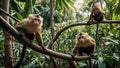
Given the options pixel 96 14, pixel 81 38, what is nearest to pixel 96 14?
pixel 96 14

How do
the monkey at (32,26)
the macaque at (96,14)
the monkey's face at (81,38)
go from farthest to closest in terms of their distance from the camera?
the macaque at (96,14)
the monkey's face at (81,38)
the monkey at (32,26)

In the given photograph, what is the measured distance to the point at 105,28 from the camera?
29.7ft

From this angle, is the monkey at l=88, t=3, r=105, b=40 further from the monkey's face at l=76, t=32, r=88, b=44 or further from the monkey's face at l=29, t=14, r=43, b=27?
→ the monkey's face at l=29, t=14, r=43, b=27

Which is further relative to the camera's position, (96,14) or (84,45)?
(96,14)

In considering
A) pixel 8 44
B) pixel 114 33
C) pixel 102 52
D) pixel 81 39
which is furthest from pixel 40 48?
pixel 114 33

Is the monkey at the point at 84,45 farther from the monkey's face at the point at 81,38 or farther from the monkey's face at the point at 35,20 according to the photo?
the monkey's face at the point at 35,20

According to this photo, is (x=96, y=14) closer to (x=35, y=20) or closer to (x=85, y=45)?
(x=85, y=45)

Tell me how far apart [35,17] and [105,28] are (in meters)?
5.42

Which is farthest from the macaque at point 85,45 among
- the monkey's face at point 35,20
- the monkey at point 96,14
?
the monkey's face at point 35,20

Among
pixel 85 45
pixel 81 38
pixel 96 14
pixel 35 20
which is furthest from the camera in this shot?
pixel 96 14

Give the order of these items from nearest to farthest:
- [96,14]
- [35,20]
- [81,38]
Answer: [35,20]
[81,38]
[96,14]

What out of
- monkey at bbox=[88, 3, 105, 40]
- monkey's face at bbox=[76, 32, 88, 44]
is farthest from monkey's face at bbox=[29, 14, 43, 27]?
monkey at bbox=[88, 3, 105, 40]

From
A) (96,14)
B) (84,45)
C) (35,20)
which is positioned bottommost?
Answer: (84,45)

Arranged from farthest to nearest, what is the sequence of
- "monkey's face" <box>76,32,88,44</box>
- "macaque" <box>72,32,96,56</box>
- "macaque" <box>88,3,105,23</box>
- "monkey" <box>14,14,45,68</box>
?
1. "macaque" <box>88,3,105,23</box>
2. "macaque" <box>72,32,96,56</box>
3. "monkey's face" <box>76,32,88,44</box>
4. "monkey" <box>14,14,45,68</box>
